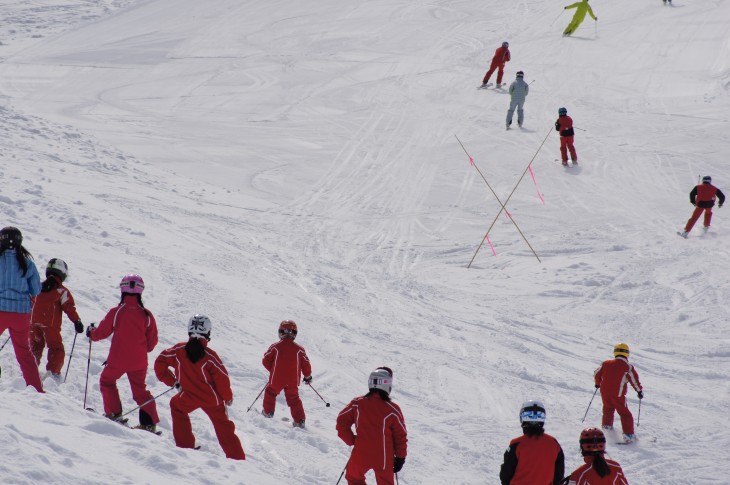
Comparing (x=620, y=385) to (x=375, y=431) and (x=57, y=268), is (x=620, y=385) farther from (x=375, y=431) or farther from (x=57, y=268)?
(x=57, y=268)

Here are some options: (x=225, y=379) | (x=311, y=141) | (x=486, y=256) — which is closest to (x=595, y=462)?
(x=225, y=379)

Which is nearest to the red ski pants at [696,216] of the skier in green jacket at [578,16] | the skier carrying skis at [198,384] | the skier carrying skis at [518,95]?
the skier carrying skis at [518,95]

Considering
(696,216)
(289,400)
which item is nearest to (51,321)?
(289,400)

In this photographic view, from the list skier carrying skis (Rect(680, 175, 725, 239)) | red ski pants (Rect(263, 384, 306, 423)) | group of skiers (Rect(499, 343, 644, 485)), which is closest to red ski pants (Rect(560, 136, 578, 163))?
skier carrying skis (Rect(680, 175, 725, 239))

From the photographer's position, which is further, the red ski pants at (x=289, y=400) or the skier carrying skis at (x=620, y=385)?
the skier carrying skis at (x=620, y=385)

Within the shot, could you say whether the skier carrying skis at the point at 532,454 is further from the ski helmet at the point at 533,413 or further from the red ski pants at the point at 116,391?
the red ski pants at the point at 116,391

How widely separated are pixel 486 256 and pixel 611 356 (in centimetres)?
383

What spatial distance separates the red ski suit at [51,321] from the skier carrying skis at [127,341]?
3.12 feet

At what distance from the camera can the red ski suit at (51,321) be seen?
752 cm

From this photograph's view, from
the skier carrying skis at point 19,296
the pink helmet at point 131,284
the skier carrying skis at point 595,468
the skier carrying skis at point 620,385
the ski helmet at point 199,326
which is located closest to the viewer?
the skier carrying skis at point 595,468

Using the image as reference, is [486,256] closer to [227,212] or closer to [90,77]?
[227,212]

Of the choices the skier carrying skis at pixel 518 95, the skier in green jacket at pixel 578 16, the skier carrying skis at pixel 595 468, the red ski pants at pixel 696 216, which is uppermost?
the skier in green jacket at pixel 578 16

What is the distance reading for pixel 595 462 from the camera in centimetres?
573

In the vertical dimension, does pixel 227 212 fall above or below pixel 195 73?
below
